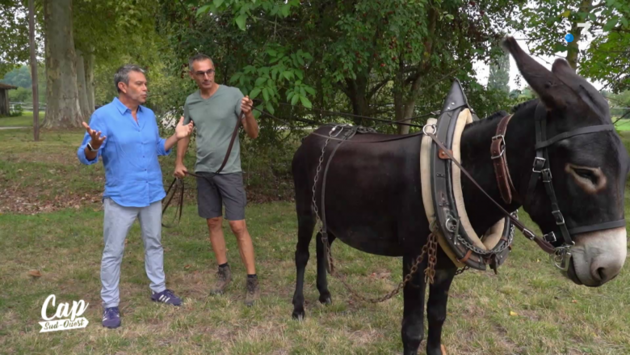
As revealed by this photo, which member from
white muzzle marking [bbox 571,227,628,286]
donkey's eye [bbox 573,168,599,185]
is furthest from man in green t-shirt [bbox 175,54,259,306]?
white muzzle marking [bbox 571,227,628,286]

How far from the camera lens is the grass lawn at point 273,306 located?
3.17m

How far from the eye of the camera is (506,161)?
6.77ft

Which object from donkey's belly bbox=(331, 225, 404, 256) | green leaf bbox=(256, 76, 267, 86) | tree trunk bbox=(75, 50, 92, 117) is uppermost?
tree trunk bbox=(75, 50, 92, 117)

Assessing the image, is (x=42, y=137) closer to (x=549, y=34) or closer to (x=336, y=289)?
→ (x=336, y=289)

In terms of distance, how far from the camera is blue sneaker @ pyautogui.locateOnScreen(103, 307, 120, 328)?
3.40m

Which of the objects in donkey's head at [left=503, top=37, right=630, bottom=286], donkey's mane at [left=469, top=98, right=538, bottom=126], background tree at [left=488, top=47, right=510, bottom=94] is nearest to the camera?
donkey's head at [left=503, top=37, right=630, bottom=286]

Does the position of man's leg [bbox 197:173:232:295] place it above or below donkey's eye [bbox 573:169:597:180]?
below

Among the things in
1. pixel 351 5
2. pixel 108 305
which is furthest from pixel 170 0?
pixel 108 305

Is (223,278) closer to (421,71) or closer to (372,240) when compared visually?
(372,240)

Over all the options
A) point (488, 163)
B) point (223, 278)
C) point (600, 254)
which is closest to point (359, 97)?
point (223, 278)

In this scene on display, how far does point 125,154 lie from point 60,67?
15018mm

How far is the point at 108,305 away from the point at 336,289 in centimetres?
198

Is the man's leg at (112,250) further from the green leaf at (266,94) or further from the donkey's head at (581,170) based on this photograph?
the donkey's head at (581,170)

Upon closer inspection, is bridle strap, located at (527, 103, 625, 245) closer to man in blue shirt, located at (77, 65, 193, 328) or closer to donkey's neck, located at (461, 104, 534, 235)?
donkey's neck, located at (461, 104, 534, 235)
